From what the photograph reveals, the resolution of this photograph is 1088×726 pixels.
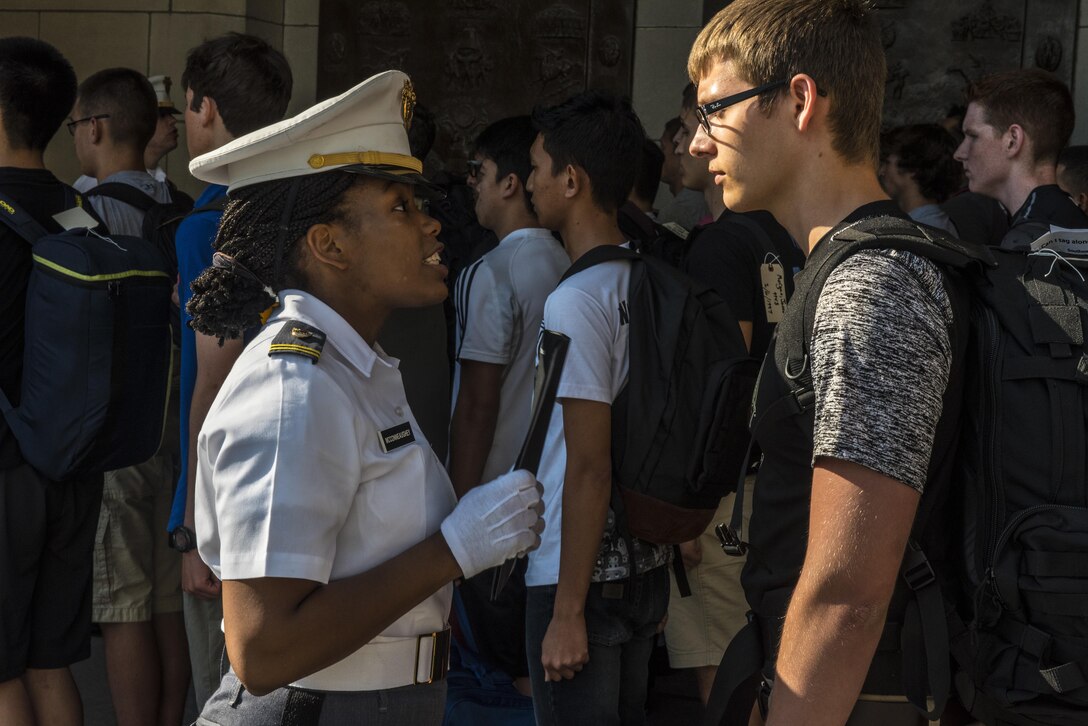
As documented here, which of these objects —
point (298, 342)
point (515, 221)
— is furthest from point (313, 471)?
point (515, 221)

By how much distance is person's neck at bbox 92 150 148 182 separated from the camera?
4832mm

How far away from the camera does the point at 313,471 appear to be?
6.20 feet

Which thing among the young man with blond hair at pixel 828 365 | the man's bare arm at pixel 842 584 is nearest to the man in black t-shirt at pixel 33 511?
the young man with blond hair at pixel 828 365

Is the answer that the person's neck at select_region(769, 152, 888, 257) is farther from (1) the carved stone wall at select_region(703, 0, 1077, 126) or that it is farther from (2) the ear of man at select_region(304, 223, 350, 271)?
(1) the carved stone wall at select_region(703, 0, 1077, 126)

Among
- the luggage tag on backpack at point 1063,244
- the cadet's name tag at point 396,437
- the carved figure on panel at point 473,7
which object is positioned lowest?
the cadet's name tag at point 396,437

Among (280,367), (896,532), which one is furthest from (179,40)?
(896,532)

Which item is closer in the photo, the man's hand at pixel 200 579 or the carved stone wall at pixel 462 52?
the man's hand at pixel 200 579

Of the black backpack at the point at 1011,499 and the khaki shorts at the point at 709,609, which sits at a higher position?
the black backpack at the point at 1011,499

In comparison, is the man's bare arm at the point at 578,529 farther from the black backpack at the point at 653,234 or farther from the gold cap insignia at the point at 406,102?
the black backpack at the point at 653,234

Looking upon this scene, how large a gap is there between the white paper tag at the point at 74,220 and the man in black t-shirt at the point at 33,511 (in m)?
0.03

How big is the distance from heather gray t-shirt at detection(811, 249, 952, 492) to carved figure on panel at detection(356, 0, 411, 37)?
244 inches

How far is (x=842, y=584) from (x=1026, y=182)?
338cm

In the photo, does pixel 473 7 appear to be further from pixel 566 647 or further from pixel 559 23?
pixel 566 647

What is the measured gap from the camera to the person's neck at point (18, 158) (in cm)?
372
